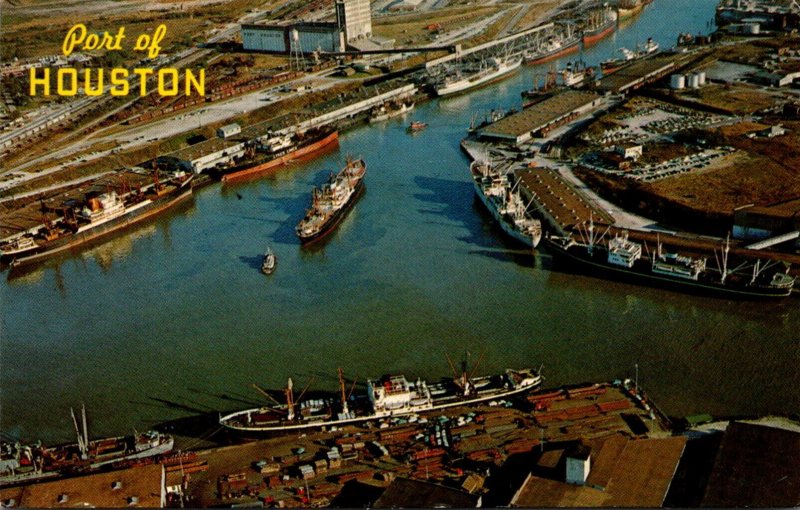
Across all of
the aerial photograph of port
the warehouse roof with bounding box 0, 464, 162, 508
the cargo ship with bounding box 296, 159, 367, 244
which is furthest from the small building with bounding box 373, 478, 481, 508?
the cargo ship with bounding box 296, 159, 367, 244

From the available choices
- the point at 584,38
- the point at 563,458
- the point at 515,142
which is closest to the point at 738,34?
the point at 584,38

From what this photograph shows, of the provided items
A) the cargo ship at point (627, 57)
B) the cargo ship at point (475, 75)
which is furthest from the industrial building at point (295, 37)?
the cargo ship at point (627, 57)

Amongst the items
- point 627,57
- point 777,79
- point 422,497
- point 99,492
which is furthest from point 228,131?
point 422,497

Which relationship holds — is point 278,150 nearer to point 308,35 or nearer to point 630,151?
point 630,151

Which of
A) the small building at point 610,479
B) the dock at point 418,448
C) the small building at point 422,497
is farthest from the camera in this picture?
the dock at point 418,448

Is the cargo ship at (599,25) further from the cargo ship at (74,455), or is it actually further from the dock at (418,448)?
the cargo ship at (74,455)

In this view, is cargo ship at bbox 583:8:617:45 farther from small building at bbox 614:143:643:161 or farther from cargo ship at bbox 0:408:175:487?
cargo ship at bbox 0:408:175:487
